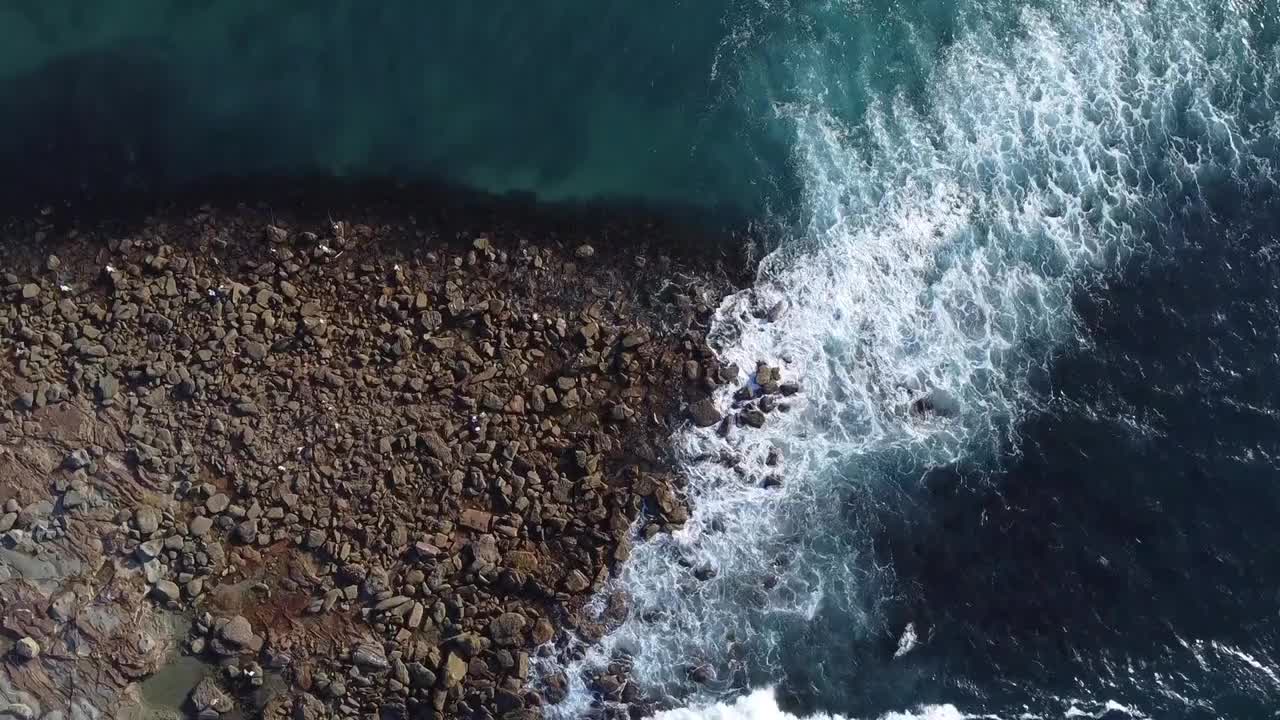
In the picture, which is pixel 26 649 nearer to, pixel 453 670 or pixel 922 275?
pixel 453 670

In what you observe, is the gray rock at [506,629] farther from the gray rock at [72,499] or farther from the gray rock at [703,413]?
the gray rock at [72,499]

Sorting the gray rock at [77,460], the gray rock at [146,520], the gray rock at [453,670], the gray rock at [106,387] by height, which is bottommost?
the gray rock at [453,670]

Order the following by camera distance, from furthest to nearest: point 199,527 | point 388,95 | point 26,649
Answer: point 388,95 → point 199,527 → point 26,649

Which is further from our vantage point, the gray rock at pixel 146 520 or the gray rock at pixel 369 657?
the gray rock at pixel 146 520

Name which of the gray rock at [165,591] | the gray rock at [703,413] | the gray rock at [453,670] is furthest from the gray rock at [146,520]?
the gray rock at [703,413]

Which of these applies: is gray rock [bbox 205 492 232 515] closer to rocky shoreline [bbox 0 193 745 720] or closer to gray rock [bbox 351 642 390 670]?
rocky shoreline [bbox 0 193 745 720]

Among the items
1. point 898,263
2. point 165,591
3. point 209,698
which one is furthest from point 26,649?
point 898,263
